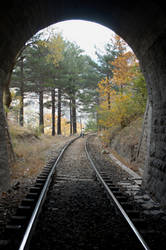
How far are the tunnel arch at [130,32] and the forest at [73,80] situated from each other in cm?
233

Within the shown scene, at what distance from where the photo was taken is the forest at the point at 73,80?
11.0 metres

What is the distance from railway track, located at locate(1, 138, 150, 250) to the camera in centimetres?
244

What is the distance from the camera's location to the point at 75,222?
3.05 meters

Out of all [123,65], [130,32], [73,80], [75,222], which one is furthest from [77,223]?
[73,80]

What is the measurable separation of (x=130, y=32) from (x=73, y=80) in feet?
70.0

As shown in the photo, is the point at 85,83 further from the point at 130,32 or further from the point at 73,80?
the point at 130,32

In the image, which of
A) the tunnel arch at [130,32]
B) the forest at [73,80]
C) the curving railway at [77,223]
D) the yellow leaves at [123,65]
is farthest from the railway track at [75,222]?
the yellow leaves at [123,65]

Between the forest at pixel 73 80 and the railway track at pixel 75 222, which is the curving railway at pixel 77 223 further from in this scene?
the forest at pixel 73 80

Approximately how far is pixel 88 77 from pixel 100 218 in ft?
82.4

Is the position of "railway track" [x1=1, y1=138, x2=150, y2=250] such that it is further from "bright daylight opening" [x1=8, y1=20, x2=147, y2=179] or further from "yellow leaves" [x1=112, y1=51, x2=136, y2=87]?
"yellow leaves" [x1=112, y1=51, x2=136, y2=87]

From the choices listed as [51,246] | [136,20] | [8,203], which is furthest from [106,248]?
[136,20]

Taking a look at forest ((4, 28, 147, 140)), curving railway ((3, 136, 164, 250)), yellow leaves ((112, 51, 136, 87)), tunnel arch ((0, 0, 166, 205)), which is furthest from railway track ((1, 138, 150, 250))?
yellow leaves ((112, 51, 136, 87))

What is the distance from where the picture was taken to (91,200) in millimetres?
4031

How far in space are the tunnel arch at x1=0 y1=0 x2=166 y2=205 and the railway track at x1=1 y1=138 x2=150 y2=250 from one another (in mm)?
1155
